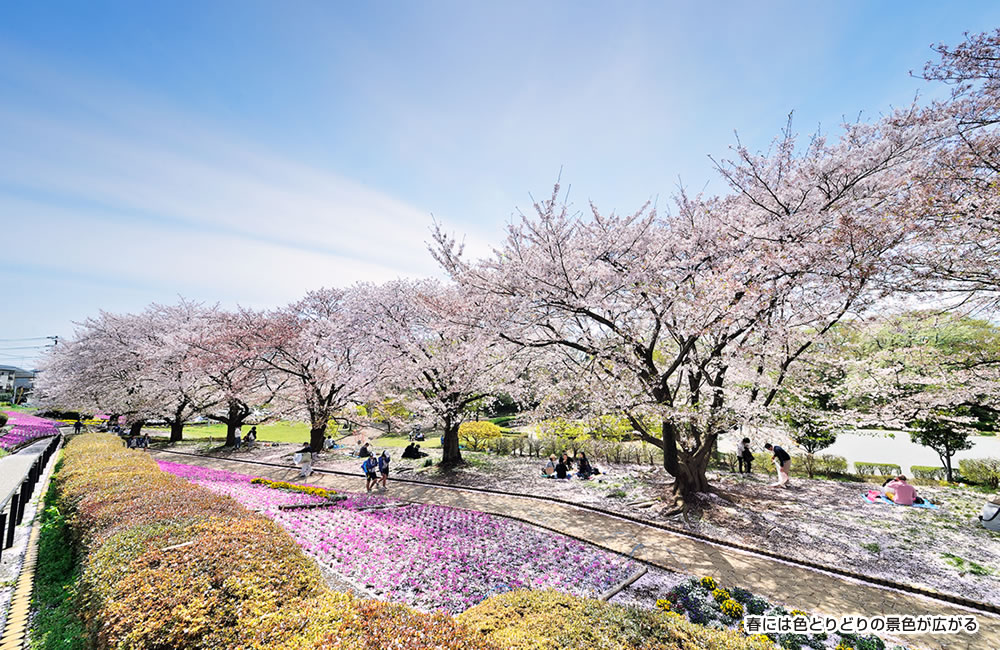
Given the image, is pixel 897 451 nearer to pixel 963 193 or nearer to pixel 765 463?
pixel 765 463

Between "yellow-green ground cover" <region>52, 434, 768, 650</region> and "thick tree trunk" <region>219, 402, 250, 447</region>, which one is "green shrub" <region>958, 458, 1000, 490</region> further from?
"thick tree trunk" <region>219, 402, 250, 447</region>

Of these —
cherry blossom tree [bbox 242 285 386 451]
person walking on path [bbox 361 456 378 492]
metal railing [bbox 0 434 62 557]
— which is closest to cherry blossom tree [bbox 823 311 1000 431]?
person walking on path [bbox 361 456 378 492]

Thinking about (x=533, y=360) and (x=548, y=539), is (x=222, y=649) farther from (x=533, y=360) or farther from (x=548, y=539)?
(x=533, y=360)

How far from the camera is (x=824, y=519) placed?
9.80 meters

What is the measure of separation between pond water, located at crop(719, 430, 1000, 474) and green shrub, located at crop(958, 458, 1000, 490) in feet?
8.94

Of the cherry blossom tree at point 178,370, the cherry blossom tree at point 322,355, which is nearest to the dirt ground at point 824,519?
the cherry blossom tree at point 322,355

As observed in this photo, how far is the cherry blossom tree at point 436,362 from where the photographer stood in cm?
1580

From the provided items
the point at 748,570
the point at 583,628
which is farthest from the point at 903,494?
the point at 583,628

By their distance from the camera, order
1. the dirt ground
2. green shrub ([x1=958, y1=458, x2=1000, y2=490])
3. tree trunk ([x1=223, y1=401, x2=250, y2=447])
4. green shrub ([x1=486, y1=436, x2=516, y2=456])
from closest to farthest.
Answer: the dirt ground < green shrub ([x1=958, y1=458, x2=1000, y2=490]) < green shrub ([x1=486, y1=436, x2=516, y2=456]) < tree trunk ([x1=223, y1=401, x2=250, y2=447])

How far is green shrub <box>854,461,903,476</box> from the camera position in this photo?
1487cm

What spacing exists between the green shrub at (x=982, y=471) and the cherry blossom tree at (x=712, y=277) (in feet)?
29.6

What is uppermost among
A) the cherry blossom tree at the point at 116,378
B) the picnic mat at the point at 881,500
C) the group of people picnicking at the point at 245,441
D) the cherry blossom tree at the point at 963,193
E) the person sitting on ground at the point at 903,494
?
the cherry blossom tree at the point at 963,193

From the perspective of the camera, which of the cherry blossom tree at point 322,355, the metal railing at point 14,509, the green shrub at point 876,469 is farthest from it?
the cherry blossom tree at point 322,355

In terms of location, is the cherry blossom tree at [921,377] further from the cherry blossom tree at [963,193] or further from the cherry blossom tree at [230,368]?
the cherry blossom tree at [230,368]
